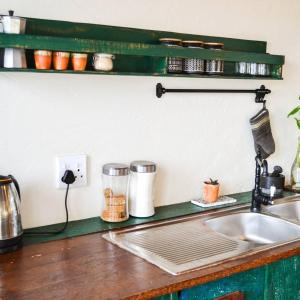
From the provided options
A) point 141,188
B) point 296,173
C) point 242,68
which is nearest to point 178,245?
point 141,188

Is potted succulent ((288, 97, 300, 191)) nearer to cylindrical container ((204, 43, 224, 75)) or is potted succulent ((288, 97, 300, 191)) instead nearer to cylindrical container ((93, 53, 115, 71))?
cylindrical container ((204, 43, 224, 75))

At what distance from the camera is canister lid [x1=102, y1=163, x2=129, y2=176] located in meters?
1.84

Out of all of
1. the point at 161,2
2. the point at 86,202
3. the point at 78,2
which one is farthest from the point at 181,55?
the point at 86,202

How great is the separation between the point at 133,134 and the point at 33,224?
567mm

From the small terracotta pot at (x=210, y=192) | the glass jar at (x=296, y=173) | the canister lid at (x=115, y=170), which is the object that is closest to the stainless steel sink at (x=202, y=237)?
the small terracotta pot at (x=210, y=192)

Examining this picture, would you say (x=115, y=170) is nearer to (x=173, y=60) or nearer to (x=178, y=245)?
(x=178, y=245)

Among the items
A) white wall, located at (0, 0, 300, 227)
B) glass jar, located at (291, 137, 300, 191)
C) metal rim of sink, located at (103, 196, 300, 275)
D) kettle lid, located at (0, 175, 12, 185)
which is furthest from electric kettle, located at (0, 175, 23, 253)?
glass jar, located at (291, 137, 300, 191)

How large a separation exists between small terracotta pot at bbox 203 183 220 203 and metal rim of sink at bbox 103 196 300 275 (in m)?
0.23

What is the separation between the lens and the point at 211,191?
2189 millimetres

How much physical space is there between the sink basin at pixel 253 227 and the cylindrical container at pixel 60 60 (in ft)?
2.90

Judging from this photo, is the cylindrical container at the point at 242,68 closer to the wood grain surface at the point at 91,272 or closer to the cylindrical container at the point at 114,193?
the cylindrical container at the point at 114,193

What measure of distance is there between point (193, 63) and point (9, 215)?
100 cm

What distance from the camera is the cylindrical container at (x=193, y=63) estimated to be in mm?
1953

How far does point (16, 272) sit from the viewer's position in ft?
4.64
